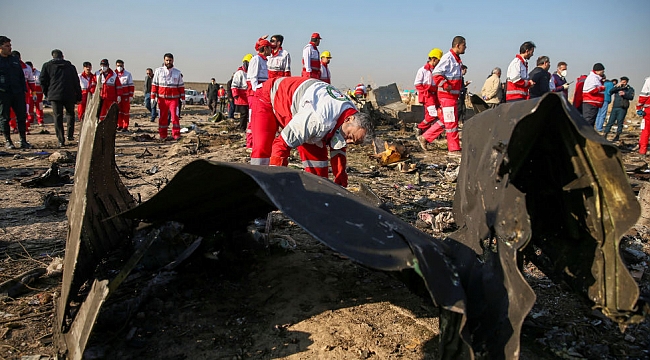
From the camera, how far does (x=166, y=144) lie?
10227 millimetres

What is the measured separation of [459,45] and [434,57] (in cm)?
267

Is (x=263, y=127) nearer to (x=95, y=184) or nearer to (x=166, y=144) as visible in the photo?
Result: (x=95, y=184)

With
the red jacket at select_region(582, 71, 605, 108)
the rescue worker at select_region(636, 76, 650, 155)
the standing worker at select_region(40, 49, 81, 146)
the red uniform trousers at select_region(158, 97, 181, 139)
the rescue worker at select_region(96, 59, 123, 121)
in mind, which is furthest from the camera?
the rescue worker at select_region(96, 59, 123, 121)

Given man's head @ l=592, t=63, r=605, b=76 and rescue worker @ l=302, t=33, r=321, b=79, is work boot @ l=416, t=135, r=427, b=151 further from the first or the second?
man's head @ l=592, t=63, r=605, b=76

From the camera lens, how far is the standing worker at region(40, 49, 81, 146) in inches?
353

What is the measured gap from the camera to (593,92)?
10602 mm

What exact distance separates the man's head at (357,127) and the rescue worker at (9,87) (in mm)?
7646

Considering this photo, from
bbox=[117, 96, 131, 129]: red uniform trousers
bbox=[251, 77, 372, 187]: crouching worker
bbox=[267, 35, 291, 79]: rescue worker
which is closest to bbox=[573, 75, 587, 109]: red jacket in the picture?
bbox=[267, 35, 291, 79]: rescue worker

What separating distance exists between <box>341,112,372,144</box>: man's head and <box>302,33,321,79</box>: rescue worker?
277 inches

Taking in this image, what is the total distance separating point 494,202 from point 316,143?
211cm

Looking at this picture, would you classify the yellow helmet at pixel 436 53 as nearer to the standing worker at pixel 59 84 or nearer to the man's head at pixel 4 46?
the standing worker at pixel 59 84

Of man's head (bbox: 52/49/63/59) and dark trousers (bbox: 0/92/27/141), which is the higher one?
man's head (bbox: 52/49/63/59)

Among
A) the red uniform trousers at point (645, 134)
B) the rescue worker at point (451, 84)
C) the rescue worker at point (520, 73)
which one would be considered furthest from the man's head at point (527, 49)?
the red uniform trousers at point (645, 134)

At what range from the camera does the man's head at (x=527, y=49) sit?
7.98 meters
